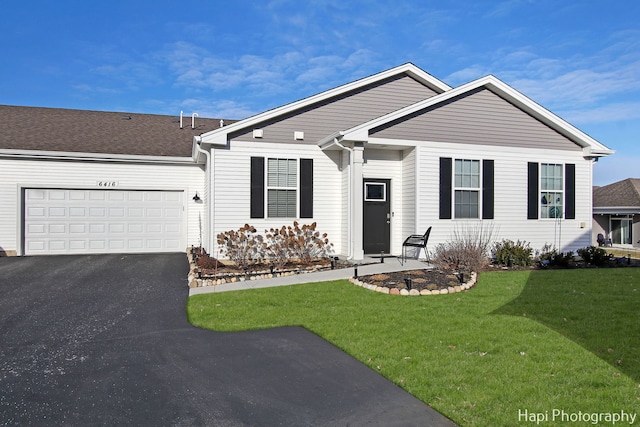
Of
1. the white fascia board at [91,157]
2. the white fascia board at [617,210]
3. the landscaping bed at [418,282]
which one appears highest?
the white fascia board at [91,157]

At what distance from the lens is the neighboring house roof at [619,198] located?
84.8 ft

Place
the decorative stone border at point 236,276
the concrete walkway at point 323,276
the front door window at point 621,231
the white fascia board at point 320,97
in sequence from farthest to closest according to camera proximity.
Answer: the front door window at point 621,231 < the white fascia board at point 320,97 < the decorative stone border at point 236,276 < the concrete walkway at point 323,276

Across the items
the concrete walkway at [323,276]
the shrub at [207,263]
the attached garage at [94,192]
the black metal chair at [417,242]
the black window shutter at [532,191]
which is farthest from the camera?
the attached garage at [94,192]

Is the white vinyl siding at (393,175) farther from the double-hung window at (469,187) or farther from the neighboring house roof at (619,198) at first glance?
the neighboring house roof at (619,198)

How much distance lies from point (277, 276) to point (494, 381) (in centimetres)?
652

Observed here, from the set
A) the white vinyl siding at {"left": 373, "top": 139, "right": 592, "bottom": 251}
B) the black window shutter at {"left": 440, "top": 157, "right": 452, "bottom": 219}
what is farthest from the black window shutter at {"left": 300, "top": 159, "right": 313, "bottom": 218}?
the black window shutter at {"left": 440, "top": 157, "right": 452, "bottom": 219}

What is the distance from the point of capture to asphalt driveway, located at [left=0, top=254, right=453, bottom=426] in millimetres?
3598

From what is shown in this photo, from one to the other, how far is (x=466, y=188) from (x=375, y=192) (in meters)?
2.53

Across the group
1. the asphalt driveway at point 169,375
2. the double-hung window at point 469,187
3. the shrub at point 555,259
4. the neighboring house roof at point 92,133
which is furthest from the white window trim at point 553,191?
the neighboring house roof at point 92,133

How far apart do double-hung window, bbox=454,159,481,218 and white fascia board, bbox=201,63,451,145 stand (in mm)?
3046

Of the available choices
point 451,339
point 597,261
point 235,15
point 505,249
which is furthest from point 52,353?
point 597,261

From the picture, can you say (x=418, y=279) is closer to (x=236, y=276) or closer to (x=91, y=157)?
(x=236, y=276)

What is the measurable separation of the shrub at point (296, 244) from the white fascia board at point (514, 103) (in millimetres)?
2773

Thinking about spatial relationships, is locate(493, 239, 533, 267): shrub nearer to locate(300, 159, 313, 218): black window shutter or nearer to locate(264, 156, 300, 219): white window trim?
locate(300, 159, 313, 218): black window shutter
